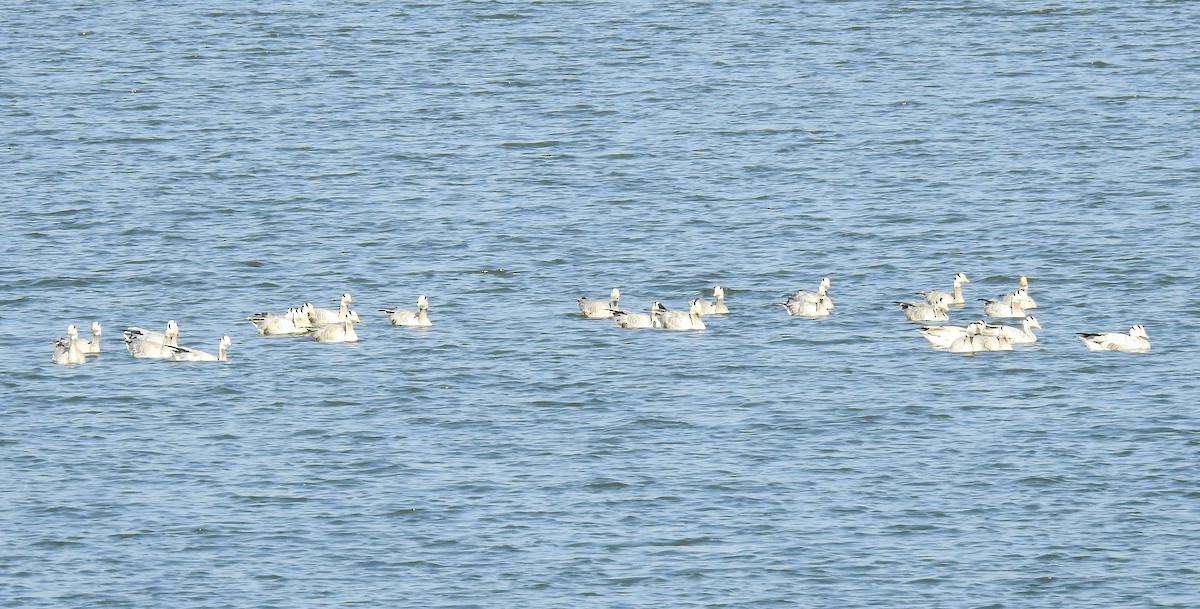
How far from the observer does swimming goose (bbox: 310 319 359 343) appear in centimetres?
3741

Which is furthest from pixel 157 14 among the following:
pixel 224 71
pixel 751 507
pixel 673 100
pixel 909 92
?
pixel 751 507

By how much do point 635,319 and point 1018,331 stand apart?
255 inches

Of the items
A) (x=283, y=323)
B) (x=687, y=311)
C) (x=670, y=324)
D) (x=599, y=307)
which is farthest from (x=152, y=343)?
(x=687, y=311)

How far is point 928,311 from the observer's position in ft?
124

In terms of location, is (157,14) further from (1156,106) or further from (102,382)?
(102,382)

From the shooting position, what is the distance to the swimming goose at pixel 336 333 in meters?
37.4

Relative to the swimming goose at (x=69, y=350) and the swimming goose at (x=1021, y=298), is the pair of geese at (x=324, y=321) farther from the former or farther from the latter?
the swimming goose at (x=1021, y=298)

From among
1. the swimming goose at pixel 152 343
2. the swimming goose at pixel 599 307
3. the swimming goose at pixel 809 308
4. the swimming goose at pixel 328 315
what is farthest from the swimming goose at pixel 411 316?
the swimming goose at pixel 809 308

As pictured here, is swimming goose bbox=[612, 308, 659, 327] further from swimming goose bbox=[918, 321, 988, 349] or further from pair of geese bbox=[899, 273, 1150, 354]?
swimming goose bbox=[918, 321, 988, 349]

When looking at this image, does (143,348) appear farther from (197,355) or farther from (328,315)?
(328,315)

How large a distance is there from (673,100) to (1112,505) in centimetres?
3126

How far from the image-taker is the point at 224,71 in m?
63.1

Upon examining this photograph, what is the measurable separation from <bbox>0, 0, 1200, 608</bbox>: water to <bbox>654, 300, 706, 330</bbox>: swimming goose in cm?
21

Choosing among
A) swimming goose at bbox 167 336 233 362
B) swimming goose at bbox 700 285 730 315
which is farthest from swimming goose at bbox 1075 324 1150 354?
swimming goose at bbox 167 336 233 362
